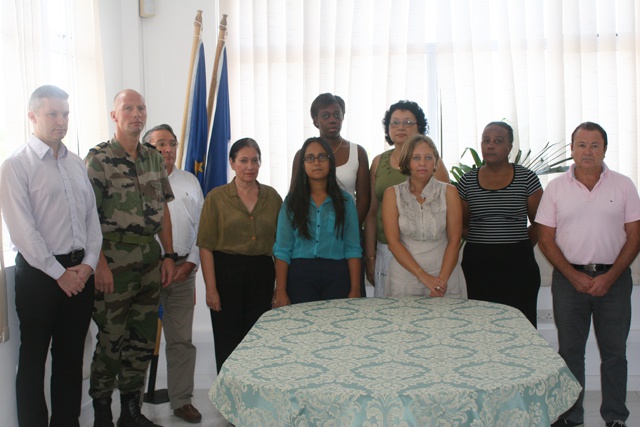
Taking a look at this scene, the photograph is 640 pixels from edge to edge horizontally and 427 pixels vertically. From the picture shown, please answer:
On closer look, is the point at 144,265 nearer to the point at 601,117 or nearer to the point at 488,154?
the point at 488,154

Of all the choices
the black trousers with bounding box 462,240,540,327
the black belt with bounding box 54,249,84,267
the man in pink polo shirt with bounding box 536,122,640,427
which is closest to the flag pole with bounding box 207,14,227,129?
the black belt with bounding box 54,249,84,267

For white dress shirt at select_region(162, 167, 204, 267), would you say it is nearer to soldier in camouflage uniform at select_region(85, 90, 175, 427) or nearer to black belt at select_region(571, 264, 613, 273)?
soldier in camouflage uniform at select_region(85, 90, 175, 427)

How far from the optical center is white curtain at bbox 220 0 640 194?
435 centimetres

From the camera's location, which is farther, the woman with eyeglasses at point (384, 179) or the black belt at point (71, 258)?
A: the woman with eyeglasses at point (384, 179)

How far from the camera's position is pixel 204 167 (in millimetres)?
4117

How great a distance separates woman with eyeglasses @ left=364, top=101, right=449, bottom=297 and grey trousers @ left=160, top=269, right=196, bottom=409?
1.02 meters

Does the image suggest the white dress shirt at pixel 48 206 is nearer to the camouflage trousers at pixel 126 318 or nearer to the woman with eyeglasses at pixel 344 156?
the camouflage trousers at pixel 126 318

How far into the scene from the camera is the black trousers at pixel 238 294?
3.24 metres

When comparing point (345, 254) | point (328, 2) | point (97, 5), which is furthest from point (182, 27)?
point (345, 254)

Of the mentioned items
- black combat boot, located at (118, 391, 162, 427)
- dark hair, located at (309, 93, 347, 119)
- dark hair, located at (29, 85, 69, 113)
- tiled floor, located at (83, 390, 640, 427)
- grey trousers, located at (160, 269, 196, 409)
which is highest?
dark hair, located at (309, 93, 347, 119)

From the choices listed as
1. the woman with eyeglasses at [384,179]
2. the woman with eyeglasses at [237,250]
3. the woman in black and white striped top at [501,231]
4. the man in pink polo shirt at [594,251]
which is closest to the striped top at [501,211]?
the woman in black and white striped top at [501,231]

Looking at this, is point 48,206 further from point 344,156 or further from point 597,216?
point 597,216

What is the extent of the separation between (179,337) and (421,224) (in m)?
1.55

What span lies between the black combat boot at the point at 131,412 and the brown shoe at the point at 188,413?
0.84 ft
